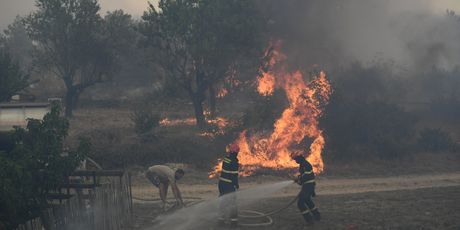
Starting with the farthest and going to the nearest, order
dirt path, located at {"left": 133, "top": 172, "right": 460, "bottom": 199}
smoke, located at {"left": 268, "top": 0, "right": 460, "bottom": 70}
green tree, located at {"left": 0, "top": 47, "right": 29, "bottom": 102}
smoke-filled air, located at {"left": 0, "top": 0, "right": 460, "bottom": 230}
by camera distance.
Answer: smoke, located at {"left": 268, "top": 0, "right": 460, "bottom": 70}, green tree, located at {"left": 0, "top": 47, "right": 29, "bottom": 102}, dirt path, located at {"left": 133, "top": 172, "right": 460, "bottom": 199}, smoke-filled air, located at {"left": 0, "top": 0, "right": 460, "bottom": 230}

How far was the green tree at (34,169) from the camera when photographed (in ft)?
29.6

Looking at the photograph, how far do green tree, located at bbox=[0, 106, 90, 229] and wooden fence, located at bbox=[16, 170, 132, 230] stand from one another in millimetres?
376

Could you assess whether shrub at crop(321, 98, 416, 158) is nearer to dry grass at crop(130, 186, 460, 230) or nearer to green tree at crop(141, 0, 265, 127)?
dry grass at crop(130, 186, 460, 230)

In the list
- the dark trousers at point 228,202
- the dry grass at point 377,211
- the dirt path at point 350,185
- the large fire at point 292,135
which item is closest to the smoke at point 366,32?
the large fire at point 292,135

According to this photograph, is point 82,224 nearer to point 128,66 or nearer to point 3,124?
point 3,124

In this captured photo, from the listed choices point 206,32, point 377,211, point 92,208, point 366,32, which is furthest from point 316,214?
point 366,32

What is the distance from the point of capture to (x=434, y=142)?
1042 inches

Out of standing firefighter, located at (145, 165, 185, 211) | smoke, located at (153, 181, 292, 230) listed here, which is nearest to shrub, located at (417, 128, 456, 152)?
smoke, located at (153, 181, 292, 230)

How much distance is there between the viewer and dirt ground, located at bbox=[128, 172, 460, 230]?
13.0m

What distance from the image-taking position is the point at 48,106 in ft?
59.1

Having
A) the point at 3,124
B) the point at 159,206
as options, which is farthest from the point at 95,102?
the point at 159,206

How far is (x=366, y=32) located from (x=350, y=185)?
1046 inches

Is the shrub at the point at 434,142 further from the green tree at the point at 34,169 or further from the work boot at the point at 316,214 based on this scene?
the green tree at the point at 34,169

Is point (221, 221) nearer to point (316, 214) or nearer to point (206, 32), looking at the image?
point (316, 214)
